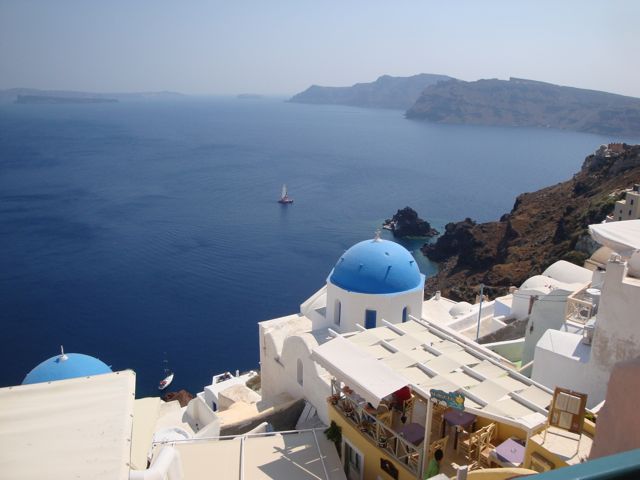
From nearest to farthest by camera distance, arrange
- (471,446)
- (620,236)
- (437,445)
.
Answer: (471,446) → (437,445) → (620,236)

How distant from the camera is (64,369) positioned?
14.8 m

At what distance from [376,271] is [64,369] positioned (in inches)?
365

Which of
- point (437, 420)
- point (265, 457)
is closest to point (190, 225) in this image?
point (265, 457)

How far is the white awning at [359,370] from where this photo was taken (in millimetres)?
9961

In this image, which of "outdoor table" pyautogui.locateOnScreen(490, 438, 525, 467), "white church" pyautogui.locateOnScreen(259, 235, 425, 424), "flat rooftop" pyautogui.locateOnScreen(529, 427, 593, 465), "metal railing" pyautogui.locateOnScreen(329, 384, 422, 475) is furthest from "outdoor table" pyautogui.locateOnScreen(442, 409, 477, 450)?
"white church" pyautogui.locateOnScreen(259, 235, 425, 424)

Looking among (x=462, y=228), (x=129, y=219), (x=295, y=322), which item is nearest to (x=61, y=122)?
(x=129, y=219)

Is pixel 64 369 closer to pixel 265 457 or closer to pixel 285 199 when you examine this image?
pixel 265 457

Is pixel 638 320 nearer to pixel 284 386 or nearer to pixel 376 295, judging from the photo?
pixel 376 295

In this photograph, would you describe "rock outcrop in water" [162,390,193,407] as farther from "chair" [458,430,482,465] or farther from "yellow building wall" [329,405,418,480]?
"chair" [458,430,482,465]

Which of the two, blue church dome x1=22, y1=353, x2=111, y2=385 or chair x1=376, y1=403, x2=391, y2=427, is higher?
chair x1=376, y1=403, x2=391, y2=427

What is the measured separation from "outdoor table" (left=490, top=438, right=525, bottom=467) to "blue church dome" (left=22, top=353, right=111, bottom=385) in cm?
1074

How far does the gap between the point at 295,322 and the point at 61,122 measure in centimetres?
18902

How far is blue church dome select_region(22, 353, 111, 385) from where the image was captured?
14.6m

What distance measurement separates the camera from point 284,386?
17.0 metres
